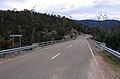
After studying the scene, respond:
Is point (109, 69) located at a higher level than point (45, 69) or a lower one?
lower

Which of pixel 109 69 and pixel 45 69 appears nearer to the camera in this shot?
pixel 45 69

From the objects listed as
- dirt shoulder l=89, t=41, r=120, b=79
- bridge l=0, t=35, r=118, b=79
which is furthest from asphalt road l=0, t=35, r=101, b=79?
dirt shoulder l=89, t=41, r=120, b=79

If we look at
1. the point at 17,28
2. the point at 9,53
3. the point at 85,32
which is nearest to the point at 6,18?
the point at 17,28

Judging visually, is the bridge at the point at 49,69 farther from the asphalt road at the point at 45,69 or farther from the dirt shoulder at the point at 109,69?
the dirt shoulder at the point at 109,69

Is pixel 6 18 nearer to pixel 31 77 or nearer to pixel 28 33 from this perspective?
pixel 28 33

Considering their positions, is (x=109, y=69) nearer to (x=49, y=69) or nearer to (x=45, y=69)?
(x=49, y=69)

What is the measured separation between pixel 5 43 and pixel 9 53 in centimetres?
681

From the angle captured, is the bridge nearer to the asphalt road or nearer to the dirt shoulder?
the asphalt road

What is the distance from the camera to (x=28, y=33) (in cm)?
6788

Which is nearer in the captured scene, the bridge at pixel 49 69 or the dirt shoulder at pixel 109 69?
the bridge at pixel 49 69

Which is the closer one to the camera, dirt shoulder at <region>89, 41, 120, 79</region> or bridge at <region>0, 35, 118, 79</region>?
bridge at <region>0, 35, 118, 79</region>

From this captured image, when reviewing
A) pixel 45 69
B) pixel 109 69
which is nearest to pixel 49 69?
pixel 45 69

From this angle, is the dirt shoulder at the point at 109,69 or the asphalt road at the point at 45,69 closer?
the asphalt road at the point at 45,69

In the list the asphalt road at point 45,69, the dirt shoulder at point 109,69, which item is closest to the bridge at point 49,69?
the asphalt road at point 45,69
